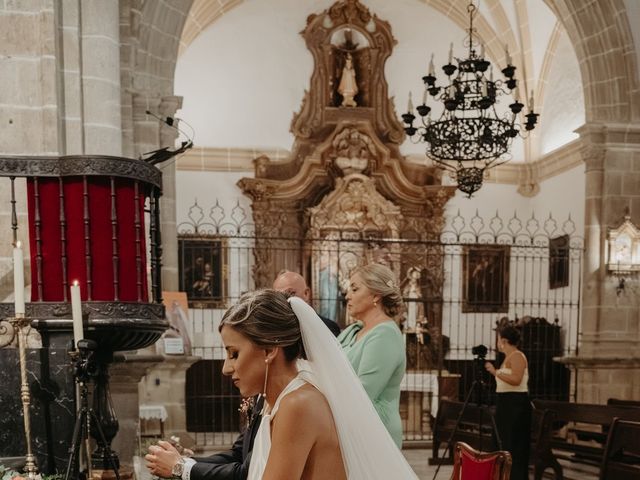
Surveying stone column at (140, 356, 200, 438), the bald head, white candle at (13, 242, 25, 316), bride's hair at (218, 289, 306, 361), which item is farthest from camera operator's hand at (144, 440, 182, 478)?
stone column at (140, 356, 200, 438)

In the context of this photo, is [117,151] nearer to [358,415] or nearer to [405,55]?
[358,415]

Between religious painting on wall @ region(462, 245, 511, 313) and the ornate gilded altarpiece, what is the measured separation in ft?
1.88

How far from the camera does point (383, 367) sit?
357 cm

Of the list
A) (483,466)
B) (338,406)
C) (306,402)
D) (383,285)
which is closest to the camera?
(306,402)

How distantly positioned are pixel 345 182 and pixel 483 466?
10790mm

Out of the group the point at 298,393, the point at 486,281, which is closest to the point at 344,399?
the point at 298,393

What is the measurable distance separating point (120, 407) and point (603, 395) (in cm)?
623

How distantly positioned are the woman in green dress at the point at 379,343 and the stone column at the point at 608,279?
22.0 feet

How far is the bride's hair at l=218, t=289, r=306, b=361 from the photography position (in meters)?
2.21

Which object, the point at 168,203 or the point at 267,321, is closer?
the point at 267,321

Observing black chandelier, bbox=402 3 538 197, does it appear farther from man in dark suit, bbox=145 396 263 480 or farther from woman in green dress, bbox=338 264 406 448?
man in dark suit, bbox=145 396 263 480

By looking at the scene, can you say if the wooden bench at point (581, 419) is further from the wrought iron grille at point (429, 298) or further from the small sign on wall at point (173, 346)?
the wrought iron grille at point (429, 298)

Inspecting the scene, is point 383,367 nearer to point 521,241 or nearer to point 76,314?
point 76,314

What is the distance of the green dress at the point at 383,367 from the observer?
11.6 ft
